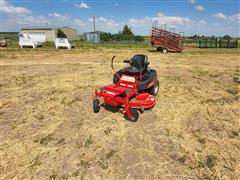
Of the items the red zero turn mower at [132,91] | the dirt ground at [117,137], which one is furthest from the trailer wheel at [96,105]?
the dirt ground at [117,137]

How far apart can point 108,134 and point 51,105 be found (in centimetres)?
267

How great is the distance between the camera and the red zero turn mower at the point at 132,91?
17.7 ft

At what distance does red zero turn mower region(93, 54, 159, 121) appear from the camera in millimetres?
5406

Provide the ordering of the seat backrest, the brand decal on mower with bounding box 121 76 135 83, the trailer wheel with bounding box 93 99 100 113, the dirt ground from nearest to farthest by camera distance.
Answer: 1. the dirt ground
2. the trailer wheel with bounding box 93 99 100 113
3. the brand decal on mower with bounding box 121 76 135 83
4. the seat backrest

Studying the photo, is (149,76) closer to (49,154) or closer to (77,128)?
(77,128)

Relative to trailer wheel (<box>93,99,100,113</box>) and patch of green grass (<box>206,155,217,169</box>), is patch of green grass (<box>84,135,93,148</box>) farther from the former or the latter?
patch of green grass (<box>206,155,217,169</box>)

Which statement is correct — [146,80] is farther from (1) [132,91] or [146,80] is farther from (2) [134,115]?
(2) [134,115]

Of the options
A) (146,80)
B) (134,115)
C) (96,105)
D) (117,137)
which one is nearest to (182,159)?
(117,137)

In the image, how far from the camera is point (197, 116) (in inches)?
228

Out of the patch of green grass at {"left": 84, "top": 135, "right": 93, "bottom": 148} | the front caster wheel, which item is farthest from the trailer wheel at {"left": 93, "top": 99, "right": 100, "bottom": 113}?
the patch of green grass at {"left": 84, "top": 135, "right": 93, "bottom": 148}

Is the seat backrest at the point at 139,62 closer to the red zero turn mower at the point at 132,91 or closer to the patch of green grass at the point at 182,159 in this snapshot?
the red zero turn mower at the point at 132,91

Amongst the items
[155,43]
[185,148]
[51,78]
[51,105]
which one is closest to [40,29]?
[155,43]

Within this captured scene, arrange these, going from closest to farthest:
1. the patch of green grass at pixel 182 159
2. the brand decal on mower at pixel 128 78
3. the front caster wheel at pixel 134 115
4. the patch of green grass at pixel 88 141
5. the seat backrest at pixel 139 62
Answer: the patch of green grass at pixel 182 159 → the patch of green grass at pixel 88 141 → the front caster wheel at pixel 134 115 → the brand decal on mower at pixel 128 78 → the seat backrest at pixel 139 62

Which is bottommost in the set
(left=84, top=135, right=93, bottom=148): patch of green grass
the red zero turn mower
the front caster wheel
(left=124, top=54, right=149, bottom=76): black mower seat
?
(left=84, top=135, right=93, bottom=148): patch of green grass
